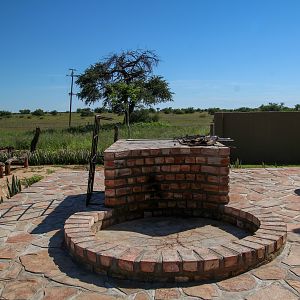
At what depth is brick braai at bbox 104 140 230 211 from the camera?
437 centimetres

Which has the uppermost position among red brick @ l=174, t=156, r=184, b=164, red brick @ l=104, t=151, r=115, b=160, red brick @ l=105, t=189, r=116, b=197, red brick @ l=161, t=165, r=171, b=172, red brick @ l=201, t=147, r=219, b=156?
red brick @ l=201, t=147, r=219, b=156

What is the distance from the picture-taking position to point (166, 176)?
4.66 metres

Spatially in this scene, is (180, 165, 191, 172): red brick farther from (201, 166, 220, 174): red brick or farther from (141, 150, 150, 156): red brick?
(141, 150, 150, 156): red brick

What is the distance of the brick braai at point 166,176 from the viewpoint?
14.3 feet

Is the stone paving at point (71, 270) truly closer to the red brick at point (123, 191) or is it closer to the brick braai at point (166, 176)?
the brick braai at point (166, 176)

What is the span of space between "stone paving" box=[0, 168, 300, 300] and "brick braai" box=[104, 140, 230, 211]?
47 cm

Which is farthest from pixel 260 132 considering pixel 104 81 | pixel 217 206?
pixel 104 81

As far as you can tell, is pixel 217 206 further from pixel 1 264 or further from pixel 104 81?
pixel 104 81

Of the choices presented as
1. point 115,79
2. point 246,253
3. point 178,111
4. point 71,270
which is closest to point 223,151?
point 246,253

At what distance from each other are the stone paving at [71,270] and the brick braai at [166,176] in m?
0.47

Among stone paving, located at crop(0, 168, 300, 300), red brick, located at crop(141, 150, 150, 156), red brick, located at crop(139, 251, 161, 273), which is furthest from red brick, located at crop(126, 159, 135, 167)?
red brick, located at crop(139, 251, 161, 273)

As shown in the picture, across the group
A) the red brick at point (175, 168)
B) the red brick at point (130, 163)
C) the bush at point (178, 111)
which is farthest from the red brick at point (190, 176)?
the bush at point (178, 111)

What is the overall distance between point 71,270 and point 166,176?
6.19 feet

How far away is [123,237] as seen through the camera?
3979 millimetres
